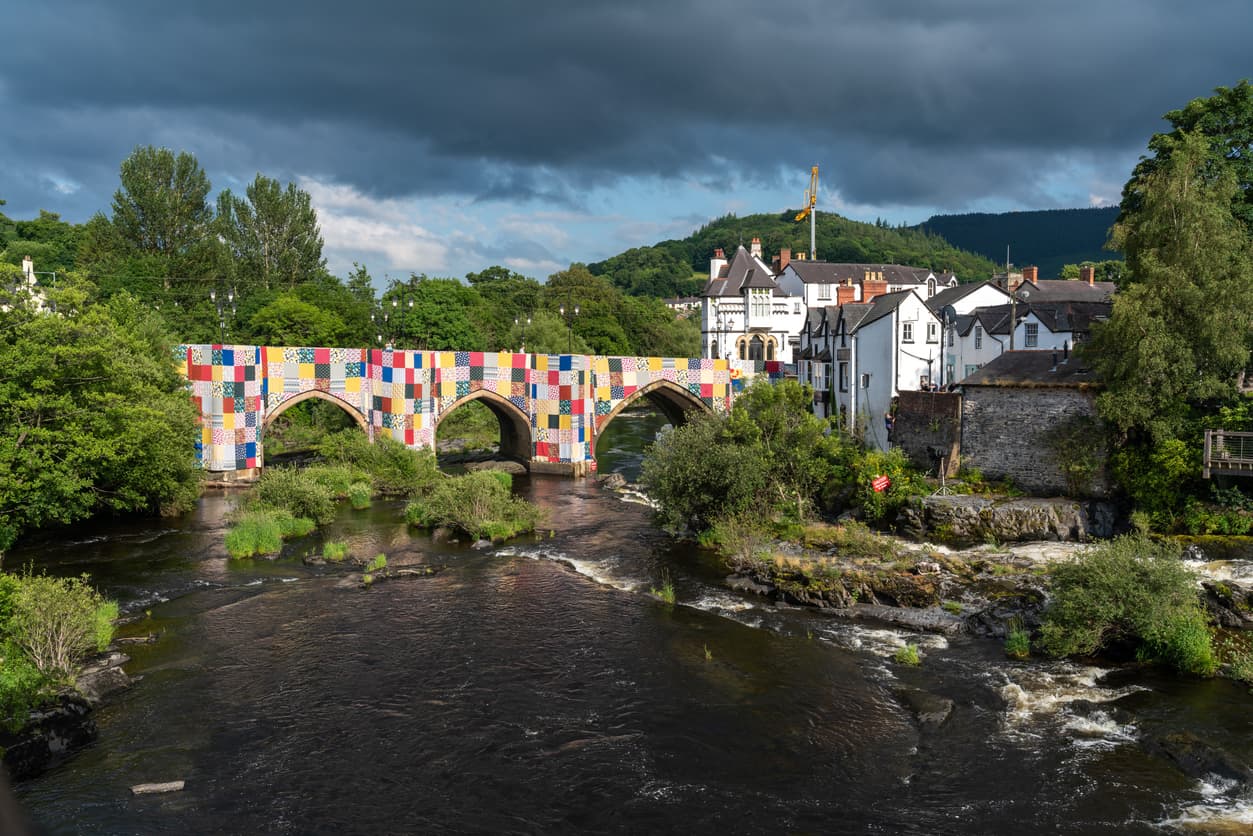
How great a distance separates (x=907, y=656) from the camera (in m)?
19.5

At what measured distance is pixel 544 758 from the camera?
15414 millimetres

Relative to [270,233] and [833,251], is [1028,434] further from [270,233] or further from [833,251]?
[833,251]

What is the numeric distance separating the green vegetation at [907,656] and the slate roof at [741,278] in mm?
54170

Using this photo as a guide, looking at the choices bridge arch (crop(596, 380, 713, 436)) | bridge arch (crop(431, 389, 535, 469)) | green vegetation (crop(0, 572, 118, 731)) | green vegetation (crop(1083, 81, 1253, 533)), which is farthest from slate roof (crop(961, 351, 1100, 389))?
green vegetation (crop(0, 572, 118, 731))

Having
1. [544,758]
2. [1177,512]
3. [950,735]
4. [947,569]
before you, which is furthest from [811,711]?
[1177,512]

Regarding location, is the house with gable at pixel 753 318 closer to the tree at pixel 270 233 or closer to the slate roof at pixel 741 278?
the slate roof at pixel 741 278

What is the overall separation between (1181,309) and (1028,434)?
644cm

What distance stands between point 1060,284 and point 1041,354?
90.0 feet

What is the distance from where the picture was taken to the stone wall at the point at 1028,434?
31.0m

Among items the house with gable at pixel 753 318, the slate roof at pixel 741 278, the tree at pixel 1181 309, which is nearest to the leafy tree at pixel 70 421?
the tree at pixel 1181 309

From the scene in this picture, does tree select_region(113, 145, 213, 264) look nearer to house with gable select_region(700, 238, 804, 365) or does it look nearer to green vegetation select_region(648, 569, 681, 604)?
house with gable select_region(700, 238, 804, 365)

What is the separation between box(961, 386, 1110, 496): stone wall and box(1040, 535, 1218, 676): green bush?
463 inches

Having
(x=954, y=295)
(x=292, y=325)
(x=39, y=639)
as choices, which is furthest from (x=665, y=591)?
(x=292, y=325)

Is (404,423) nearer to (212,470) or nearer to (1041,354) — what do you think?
(212,470)
